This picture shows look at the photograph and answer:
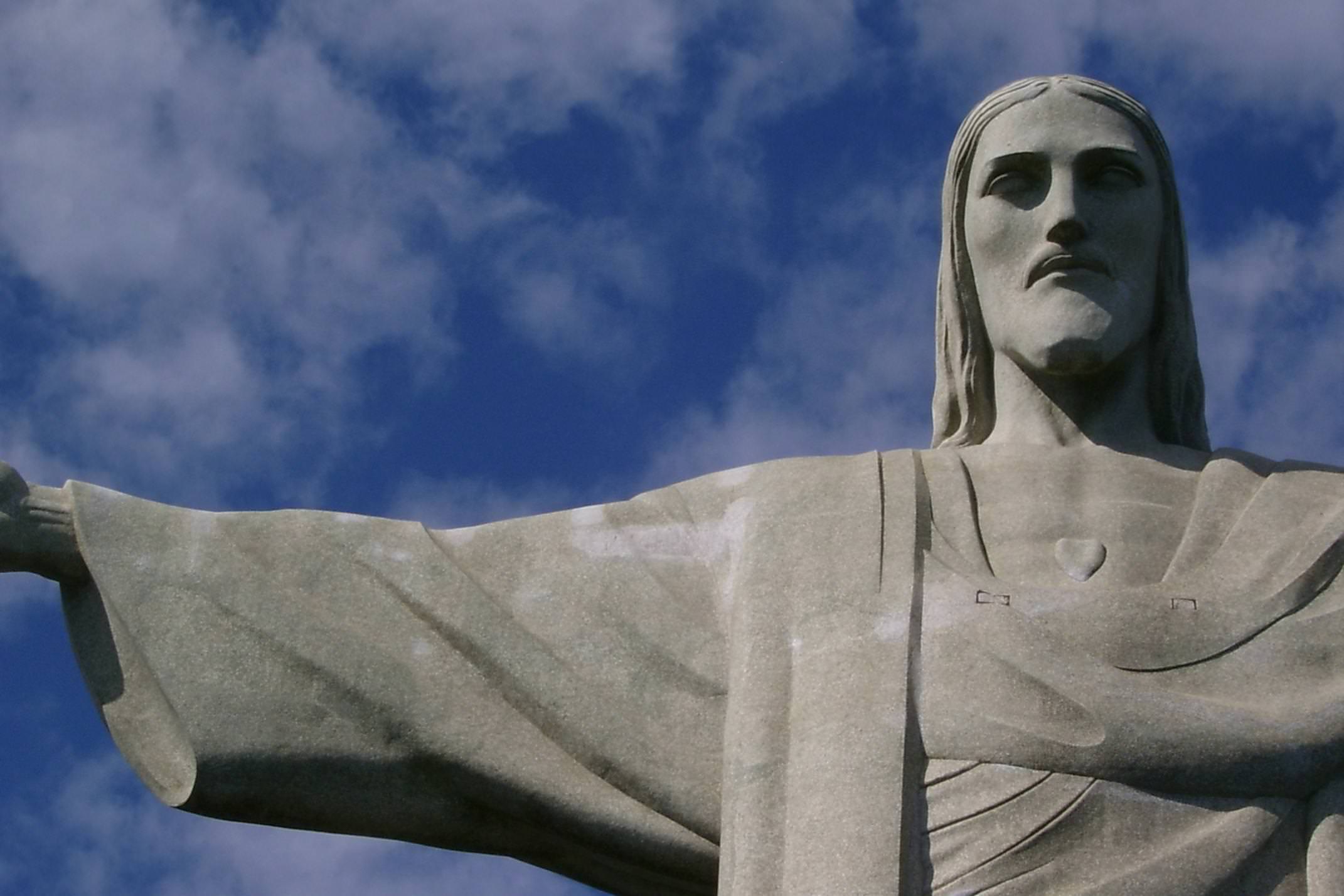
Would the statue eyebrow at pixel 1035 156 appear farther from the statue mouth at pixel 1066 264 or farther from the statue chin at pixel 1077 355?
the statue chin at pixel 1077 355

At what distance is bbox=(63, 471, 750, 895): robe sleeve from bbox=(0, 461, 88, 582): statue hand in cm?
7

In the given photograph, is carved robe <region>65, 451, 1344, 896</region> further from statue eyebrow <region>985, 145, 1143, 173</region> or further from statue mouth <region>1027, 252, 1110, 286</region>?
statue eyebrow <region>985, 145, 1143, 173</region>

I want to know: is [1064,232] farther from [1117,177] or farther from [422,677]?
[422,677]

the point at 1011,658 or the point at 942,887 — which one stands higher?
the point at 1011,658

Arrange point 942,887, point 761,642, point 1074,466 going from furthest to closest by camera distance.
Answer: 1. point 1074,466
2. point 761,642
3. point 942,887

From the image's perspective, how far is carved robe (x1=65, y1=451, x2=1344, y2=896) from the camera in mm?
10641

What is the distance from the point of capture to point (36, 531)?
1168 cm

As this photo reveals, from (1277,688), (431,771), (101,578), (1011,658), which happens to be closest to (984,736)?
(1011,658)

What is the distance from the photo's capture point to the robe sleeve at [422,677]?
37.2ft

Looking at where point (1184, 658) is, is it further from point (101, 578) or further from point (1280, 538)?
point (101, 578)

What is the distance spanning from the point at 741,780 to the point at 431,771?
1.22 metres

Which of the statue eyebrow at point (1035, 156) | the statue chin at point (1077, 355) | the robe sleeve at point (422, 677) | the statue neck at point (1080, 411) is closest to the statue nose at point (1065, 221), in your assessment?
the statue eyebrow at point (1035, 156)

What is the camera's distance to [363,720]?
11.5 metres

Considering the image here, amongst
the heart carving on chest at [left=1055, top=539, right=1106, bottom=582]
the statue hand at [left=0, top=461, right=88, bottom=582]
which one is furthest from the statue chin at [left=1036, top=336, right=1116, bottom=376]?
the statue hand at [left=0, top=461, right=88, bottom=582]
